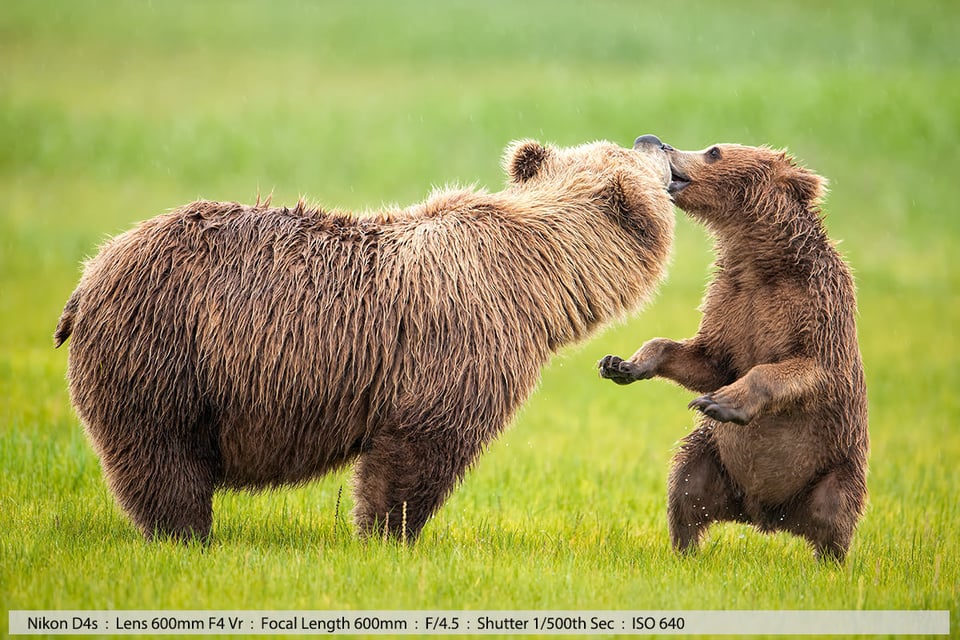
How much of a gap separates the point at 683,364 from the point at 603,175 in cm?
130

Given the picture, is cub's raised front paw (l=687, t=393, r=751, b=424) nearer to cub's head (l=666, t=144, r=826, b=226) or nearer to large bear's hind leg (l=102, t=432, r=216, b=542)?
cub's head (l=666, t=144, r=826, b=226)

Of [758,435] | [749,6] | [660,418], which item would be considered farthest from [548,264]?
[749,6]

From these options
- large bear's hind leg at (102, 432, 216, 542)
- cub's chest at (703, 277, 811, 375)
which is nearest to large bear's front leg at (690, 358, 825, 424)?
cub's chest at (703, 277, 811, 375)

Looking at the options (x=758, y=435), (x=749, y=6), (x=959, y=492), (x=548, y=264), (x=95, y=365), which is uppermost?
(x=749, y=6)

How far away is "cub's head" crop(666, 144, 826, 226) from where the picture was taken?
294 inches

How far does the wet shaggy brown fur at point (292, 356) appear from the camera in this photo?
650 centimetres

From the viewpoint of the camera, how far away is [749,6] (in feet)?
147

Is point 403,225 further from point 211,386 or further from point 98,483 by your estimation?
point 98,483

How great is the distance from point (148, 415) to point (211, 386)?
374 mm

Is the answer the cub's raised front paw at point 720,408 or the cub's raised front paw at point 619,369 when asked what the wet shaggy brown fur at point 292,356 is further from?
the cub's raised front paw at point 720,408

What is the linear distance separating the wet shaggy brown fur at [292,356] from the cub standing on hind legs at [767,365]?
101cm

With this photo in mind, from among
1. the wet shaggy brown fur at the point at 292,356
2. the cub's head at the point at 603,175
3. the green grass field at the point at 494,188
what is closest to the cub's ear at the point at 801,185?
the cub's head at the point at 603,175

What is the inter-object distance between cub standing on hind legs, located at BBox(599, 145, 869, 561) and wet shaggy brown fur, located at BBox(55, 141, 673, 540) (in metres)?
1.01

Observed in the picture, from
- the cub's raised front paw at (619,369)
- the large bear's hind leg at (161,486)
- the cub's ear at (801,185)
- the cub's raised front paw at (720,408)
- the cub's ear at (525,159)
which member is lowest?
the large bear's hind leg at (161,486)
